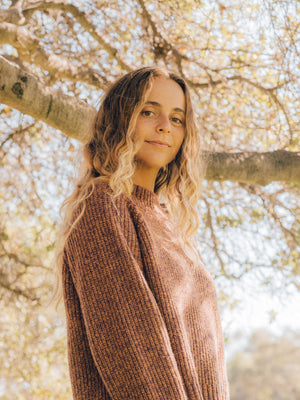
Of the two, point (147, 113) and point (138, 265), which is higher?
point (147, 113)

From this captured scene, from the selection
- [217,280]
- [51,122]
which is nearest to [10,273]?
[217,280]

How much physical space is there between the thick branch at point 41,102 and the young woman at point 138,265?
2.20 feet

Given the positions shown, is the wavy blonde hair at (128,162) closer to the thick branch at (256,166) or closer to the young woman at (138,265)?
the young woman at (138,265)

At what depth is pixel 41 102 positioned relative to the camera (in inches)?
112

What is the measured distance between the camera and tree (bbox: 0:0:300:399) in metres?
3.85

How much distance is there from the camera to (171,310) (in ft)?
5.07

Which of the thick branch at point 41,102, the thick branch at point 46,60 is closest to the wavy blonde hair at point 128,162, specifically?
the thick branch at point 41,102

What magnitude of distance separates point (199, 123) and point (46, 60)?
1.39 m

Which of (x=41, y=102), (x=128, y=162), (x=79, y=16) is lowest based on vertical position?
(x=128, y=162)

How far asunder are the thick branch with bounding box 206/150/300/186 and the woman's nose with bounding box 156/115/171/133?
152 centimetres

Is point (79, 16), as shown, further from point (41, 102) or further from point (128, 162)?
point (128, 162)

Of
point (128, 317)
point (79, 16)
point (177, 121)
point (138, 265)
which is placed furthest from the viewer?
point (79, 16)

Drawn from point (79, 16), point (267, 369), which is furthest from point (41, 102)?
point (267, 369)

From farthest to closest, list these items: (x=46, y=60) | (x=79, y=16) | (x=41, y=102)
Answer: (x=79, y=16), (x=46, y=60), (x=41, y=102)
